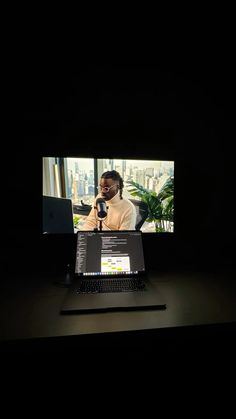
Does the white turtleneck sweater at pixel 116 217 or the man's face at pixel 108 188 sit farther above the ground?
the man's face at pixel 108 188

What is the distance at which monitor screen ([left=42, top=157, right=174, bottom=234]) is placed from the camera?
1.43 m

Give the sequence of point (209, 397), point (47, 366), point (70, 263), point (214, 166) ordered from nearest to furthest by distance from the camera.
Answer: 1. point (47, 366)
2. point (209, 397)
3. point (70, 263)
4. point (214, 166)

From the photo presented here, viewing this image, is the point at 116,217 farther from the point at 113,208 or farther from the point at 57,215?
the point at 57,215

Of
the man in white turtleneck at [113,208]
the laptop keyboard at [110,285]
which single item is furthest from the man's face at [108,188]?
the laptop keyboard at [110,285]

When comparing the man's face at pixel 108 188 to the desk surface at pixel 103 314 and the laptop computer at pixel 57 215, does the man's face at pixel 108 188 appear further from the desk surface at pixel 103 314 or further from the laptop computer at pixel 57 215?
the desk surface at pixel 103 314

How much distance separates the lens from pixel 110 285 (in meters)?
1.27

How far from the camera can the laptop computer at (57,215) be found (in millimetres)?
1426
